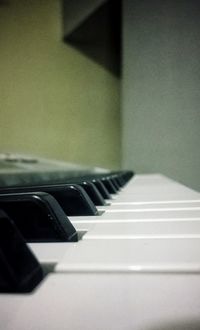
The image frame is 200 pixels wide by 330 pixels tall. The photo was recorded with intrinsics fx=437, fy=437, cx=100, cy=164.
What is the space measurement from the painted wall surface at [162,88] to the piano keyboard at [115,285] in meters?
2.72

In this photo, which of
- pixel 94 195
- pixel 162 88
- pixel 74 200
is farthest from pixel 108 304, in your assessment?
pixel 162 88

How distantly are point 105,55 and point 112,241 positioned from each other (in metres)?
3.30

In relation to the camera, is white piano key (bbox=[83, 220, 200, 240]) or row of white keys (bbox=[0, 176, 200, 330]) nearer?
row of white keys (bbox=[0, 176, 200, 330])

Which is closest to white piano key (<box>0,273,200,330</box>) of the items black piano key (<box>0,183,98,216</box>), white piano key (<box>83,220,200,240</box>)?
white piano key (<box>83,220,200,240</box>)

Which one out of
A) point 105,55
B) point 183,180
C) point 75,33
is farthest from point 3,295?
point 105,55

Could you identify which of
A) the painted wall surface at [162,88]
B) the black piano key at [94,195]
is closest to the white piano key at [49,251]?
the black piano key at [94,195]

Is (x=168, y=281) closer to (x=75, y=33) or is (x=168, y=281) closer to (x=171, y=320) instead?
(x=171, y=320)

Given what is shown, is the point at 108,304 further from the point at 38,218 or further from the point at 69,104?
the point at 69,104

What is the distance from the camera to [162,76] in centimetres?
310

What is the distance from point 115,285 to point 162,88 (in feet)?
9.74

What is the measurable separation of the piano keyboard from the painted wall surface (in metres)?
2.72

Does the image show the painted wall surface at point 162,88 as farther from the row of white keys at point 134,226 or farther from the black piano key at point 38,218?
the black piano key at point 38,218

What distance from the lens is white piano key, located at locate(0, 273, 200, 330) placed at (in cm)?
18

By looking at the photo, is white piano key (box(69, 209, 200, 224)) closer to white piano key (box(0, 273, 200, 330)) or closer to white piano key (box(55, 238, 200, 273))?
white piano key (box(55, 238, 200, 273))
